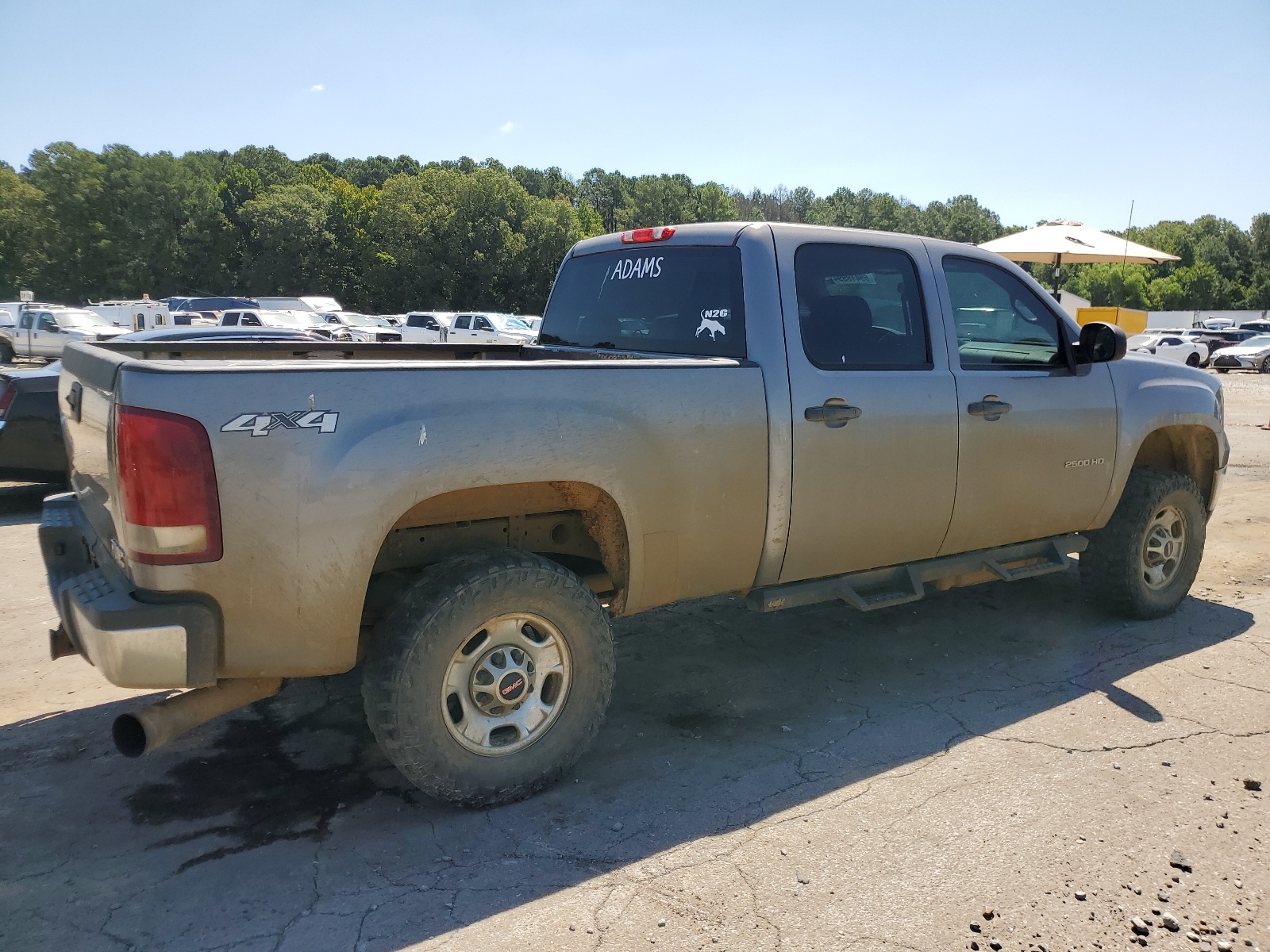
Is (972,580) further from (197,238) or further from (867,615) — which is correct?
(197,238)

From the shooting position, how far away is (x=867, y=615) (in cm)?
548

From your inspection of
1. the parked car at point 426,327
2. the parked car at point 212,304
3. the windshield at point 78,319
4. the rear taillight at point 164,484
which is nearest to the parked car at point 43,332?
the windshield at point 78,319

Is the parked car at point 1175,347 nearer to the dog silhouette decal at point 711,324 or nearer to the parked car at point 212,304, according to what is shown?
the dog silhouette decal at point 711,324

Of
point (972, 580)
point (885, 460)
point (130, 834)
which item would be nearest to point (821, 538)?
point (885, 460)

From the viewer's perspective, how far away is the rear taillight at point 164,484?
257cm

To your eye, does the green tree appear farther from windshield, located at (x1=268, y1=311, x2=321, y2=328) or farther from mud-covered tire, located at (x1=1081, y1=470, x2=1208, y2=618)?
mud-covered tire, located at (x1=1081, y1=470, x2=1208, y2=618)

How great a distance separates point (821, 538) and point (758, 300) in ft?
3.43

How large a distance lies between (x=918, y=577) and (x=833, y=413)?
105 centimetres

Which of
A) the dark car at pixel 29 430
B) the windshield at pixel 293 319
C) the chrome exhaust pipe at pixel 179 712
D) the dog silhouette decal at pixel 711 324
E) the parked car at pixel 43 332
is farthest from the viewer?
the windshield at pixel 293 319

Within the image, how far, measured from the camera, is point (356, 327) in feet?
100

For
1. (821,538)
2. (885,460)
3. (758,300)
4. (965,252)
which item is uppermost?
(965,252)

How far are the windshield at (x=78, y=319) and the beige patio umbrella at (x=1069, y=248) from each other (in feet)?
89.2

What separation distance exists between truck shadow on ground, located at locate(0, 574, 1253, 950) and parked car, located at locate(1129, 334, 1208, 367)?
31066mm

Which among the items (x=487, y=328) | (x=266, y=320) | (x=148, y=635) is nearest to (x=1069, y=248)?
(x=148, y=635)
